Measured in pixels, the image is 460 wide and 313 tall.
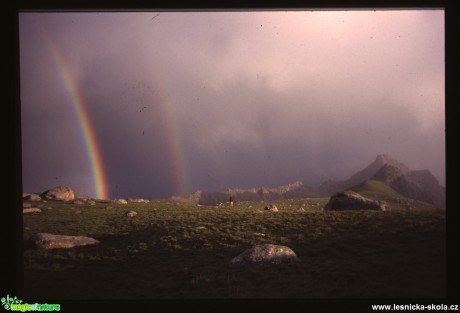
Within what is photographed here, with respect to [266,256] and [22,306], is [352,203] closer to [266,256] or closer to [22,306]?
[266,256]

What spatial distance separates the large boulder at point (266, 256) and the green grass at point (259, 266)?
389 millimetres

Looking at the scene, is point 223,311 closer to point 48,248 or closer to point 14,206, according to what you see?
point 14,206

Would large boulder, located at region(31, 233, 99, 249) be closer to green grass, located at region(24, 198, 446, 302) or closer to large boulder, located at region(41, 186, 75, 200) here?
green grass, located at region(24, 198, 446, 302)

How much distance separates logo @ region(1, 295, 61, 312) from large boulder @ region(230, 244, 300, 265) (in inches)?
293

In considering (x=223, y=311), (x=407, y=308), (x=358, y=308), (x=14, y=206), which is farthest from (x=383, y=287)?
(x=14, y=206)

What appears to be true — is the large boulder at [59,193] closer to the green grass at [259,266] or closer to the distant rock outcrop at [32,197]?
the distant rock outcrop at [32,197]

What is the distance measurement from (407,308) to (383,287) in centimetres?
147

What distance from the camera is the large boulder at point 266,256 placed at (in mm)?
12922

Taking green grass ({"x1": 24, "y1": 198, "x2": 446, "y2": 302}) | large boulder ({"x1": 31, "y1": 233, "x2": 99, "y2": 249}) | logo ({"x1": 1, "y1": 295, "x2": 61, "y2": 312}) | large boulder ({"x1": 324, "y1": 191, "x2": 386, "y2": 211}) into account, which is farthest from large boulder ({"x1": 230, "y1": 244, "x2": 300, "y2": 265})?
large boulder ({"x1": 324, "y1": 191, "x2": 386, "y2": 211})

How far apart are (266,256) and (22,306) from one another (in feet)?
32.2

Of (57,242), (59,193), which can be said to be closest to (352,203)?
(57,242)

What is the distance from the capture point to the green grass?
11219mm

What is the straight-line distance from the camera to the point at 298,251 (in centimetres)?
1482

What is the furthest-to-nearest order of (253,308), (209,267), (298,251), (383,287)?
(298,251)
(209,267)
(383,287)
(253,308)
